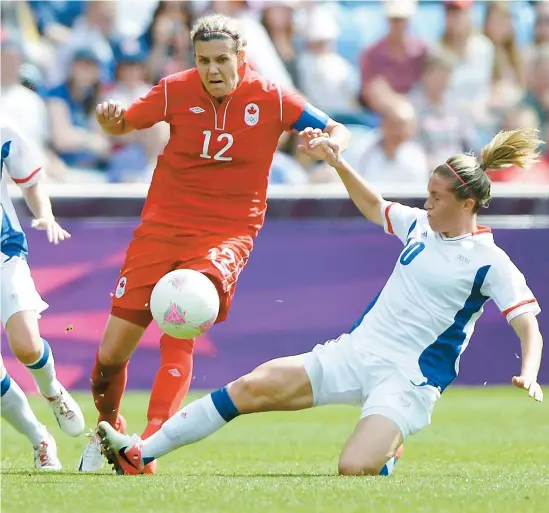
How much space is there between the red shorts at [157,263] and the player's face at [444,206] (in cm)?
116

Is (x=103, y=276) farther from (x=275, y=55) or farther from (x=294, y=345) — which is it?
(x=275, y=55)

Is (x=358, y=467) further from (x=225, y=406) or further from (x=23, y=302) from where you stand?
(x=23, y=302)

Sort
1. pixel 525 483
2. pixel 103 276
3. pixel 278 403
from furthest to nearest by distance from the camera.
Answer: pixel 103 276 < pixel 278 403 < pixel 525 483

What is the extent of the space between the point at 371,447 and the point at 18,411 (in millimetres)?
1991

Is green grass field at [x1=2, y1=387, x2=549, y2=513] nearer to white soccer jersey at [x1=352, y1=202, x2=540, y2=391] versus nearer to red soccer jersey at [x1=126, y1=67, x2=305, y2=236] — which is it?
white soccer jersey at [x1=352, y1=202, x2=540, y2=391]

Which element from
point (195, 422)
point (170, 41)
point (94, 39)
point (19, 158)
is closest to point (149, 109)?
point (19, 158)

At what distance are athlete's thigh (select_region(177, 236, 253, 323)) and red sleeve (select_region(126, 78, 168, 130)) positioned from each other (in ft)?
2.40

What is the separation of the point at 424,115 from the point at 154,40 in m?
3.08

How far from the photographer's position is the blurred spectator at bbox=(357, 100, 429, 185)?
40.9 ft

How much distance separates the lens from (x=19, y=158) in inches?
267

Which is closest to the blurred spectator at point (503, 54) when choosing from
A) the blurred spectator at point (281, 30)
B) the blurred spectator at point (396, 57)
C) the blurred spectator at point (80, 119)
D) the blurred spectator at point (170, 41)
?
the blurred spectator at point (396, 57)

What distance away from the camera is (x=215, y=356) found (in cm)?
1066

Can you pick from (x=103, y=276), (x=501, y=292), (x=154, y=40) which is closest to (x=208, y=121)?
(x=501, y=292)

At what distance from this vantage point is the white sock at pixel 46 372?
677 cm
